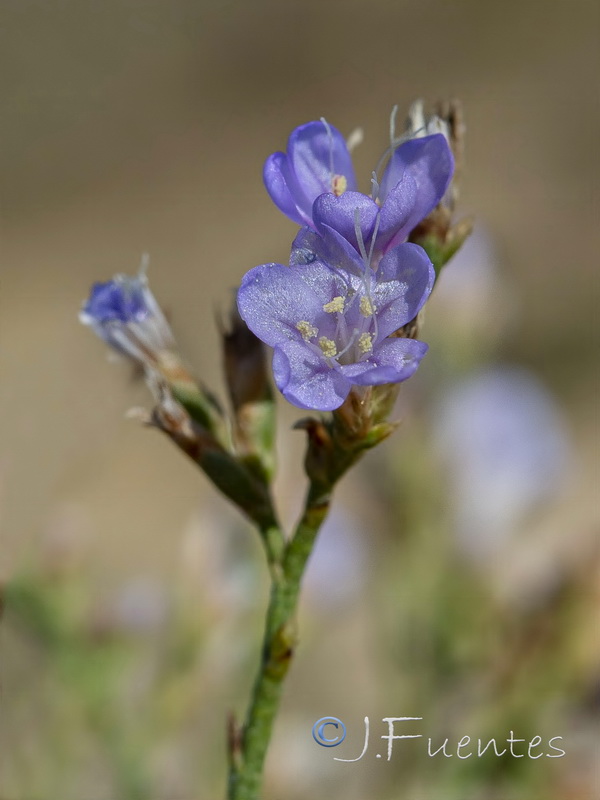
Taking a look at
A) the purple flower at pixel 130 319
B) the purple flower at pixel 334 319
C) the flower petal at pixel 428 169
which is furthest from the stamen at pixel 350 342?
the purple flower at pixel 130 319

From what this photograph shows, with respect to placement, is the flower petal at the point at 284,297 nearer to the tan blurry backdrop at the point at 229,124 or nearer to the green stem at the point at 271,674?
the green stem at the point at 271,674

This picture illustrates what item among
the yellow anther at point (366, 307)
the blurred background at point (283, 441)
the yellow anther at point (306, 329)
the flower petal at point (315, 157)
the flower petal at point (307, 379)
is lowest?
the blurred background at point (283, 441)

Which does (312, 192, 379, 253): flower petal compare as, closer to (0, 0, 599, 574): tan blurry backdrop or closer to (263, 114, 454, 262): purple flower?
(263, 114, 454, 262): purple flower

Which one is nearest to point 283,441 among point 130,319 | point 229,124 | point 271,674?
point 130,319

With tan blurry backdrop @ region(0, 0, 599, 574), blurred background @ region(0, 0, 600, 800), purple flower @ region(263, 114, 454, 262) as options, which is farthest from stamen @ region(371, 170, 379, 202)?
tan blurry backdrop @ region(0, 0, 599, 574)

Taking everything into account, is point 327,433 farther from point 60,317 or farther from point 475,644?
point 60,317

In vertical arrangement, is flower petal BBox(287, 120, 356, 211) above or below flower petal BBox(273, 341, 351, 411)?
above
